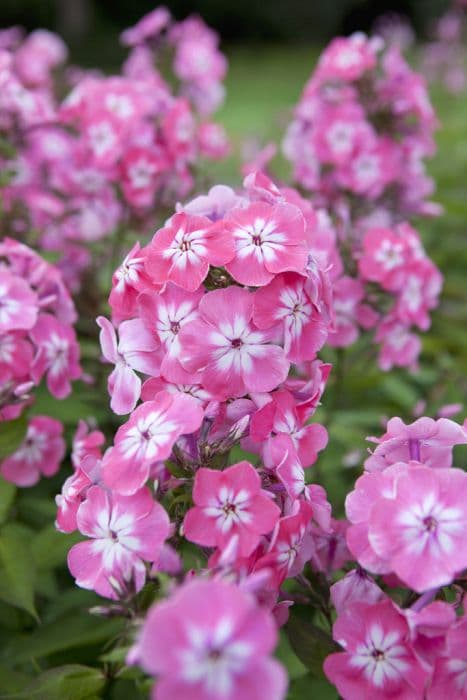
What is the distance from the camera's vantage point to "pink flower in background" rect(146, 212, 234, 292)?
1.39m

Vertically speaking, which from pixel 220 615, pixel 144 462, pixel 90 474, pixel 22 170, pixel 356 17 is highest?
pixel 220 615

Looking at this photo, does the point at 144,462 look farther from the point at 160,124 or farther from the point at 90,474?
the point at 160,124

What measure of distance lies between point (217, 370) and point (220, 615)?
0.54m

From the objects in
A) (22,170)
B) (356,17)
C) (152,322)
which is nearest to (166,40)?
(22,170)

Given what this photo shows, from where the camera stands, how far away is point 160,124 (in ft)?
9.96

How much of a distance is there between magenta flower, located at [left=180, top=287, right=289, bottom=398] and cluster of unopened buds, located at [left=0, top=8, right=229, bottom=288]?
138 cm

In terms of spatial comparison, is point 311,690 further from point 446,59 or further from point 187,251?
point 446,59

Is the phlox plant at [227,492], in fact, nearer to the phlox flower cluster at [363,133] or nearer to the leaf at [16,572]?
the leaf at [16,572]

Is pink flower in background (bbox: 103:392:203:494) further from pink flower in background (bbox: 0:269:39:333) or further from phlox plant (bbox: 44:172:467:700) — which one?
pink flower in background (bbox: 0:269:39:333)

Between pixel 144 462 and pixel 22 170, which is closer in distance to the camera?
pixel 144 462

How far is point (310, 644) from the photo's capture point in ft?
4.72

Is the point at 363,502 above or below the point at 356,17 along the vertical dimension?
above

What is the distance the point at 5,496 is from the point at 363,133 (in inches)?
70.4

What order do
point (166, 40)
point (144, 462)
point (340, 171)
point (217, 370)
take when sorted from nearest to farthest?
point (144, 462), point (217, 370), point (340, 171), point (166, 40)
